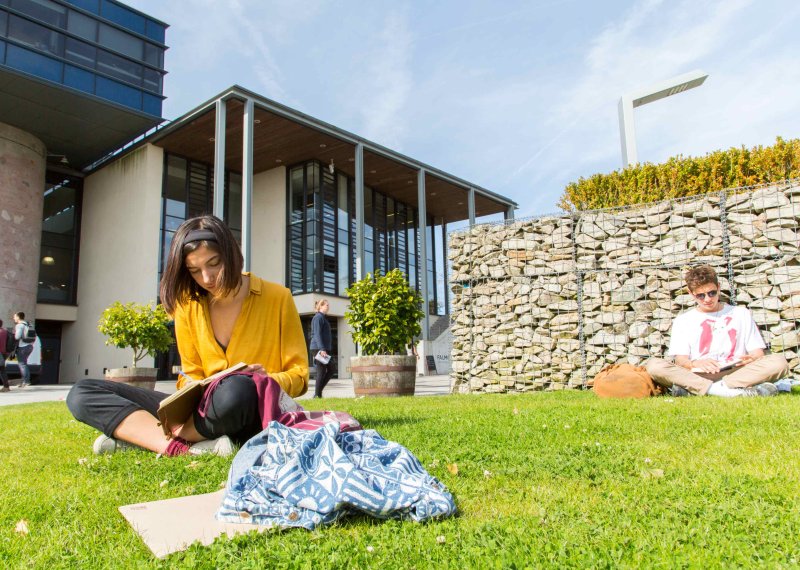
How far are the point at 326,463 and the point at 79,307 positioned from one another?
2450 centimetres

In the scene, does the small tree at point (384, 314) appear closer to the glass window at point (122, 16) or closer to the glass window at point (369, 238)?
the glass window at point (369, 238)

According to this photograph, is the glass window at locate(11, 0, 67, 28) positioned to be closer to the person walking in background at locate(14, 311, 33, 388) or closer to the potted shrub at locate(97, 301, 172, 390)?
the person walking in background at locate(14, 311, 33, 388)

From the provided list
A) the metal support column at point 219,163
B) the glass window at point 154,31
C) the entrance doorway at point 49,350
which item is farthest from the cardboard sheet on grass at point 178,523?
the entrance doorway at point 49,350

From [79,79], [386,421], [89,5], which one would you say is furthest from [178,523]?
[89,5]

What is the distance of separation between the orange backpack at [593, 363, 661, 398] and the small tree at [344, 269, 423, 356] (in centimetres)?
361

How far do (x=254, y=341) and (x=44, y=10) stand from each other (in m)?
21.4

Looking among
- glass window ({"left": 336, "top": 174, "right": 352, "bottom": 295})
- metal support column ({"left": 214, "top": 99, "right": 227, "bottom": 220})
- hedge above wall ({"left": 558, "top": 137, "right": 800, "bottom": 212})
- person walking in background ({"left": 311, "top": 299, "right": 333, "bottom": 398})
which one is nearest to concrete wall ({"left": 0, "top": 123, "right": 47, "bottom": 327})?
metal support column ({"left": 214, "top": 99, "right": 227, "bottom": 220})

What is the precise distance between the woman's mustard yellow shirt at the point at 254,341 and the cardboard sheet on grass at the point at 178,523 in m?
1.03

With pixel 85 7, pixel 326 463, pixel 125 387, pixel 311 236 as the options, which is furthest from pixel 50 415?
pixel 85 7

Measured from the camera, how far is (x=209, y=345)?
317cm

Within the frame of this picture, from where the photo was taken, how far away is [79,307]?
22.8 meters

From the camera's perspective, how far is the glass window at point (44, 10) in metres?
18.1

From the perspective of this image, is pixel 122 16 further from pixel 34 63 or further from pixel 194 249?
pixel 194 249

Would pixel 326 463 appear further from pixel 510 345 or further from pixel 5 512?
pixel 510 345
